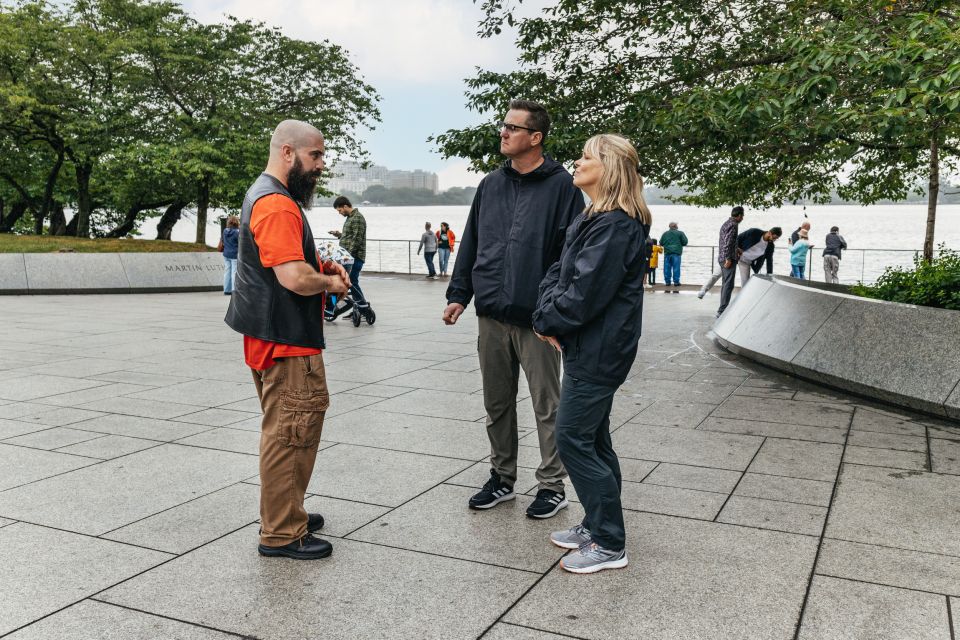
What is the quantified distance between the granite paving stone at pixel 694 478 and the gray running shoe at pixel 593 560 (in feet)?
3.95

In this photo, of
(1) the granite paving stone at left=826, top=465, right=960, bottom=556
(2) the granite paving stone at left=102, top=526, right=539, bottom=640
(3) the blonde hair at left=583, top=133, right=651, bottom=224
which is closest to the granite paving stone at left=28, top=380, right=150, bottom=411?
(2) the granite paving stone at left=102, top=526, right=539, bottom=640

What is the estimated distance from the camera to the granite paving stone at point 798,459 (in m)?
4.86

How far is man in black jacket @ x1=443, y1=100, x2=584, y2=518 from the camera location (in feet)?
13.3

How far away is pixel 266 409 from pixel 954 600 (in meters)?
2.82

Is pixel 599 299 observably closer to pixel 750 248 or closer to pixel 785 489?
pixel 785 489

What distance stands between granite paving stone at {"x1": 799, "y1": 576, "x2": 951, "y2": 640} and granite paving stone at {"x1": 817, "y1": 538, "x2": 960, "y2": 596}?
8cm

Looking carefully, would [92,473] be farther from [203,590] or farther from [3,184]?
[3,184]

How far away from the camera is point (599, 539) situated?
3.51 metres

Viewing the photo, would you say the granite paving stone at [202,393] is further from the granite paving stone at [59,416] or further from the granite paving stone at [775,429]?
the granite paving stone at [775,429]

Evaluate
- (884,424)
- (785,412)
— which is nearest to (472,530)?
(785,412)

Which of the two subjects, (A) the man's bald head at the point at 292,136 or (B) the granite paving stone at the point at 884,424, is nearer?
(A) the man's bald head at the point at 292,136

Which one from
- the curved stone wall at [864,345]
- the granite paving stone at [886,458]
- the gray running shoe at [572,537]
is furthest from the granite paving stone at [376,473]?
the curved stone wall at [864,345]

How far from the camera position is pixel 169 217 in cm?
3209

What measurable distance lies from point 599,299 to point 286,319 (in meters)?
1.28
